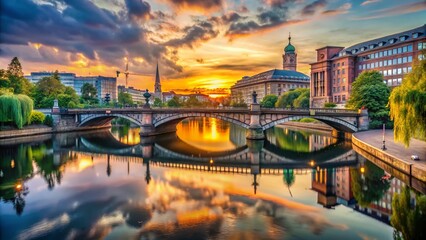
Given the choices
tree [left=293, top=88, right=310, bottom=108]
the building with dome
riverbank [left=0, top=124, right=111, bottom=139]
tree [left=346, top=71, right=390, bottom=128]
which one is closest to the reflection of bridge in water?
tree [left=346, top=71, right=390, bottom=128]

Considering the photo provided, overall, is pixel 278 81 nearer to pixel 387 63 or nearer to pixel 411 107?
pixel 387 63

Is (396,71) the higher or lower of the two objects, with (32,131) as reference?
higher

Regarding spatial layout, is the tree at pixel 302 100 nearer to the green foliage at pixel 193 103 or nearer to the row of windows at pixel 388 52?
the row of windows at pixel 388 52

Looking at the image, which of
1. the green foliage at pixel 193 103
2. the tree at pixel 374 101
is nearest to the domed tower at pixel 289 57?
the green foliage at pixel 193 103

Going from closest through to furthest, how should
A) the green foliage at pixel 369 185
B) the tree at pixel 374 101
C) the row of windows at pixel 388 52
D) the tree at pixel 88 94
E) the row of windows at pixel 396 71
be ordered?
the green foliage at pixel 369 185, the tree at pixel 374 101, the row of windows at pixel 388 52, the row of windows at pixel 396 71, the tree at pixel 88 94

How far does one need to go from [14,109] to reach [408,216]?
58682 millimetres

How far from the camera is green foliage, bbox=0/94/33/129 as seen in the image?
176ft

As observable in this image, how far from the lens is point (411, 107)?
24438 mm

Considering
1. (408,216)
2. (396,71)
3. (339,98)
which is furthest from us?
(339,98)

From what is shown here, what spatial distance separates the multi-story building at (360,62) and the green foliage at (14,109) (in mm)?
78704

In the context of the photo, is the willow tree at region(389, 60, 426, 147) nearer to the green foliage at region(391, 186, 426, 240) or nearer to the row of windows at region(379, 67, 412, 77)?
the green foliage at region(391, 186, 426, 240)

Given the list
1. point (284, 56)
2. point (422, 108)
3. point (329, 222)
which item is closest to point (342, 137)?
point (422, 108)

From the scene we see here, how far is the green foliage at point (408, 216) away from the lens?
15.9m

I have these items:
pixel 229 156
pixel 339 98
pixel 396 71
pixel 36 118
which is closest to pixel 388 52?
pixel 396 71
